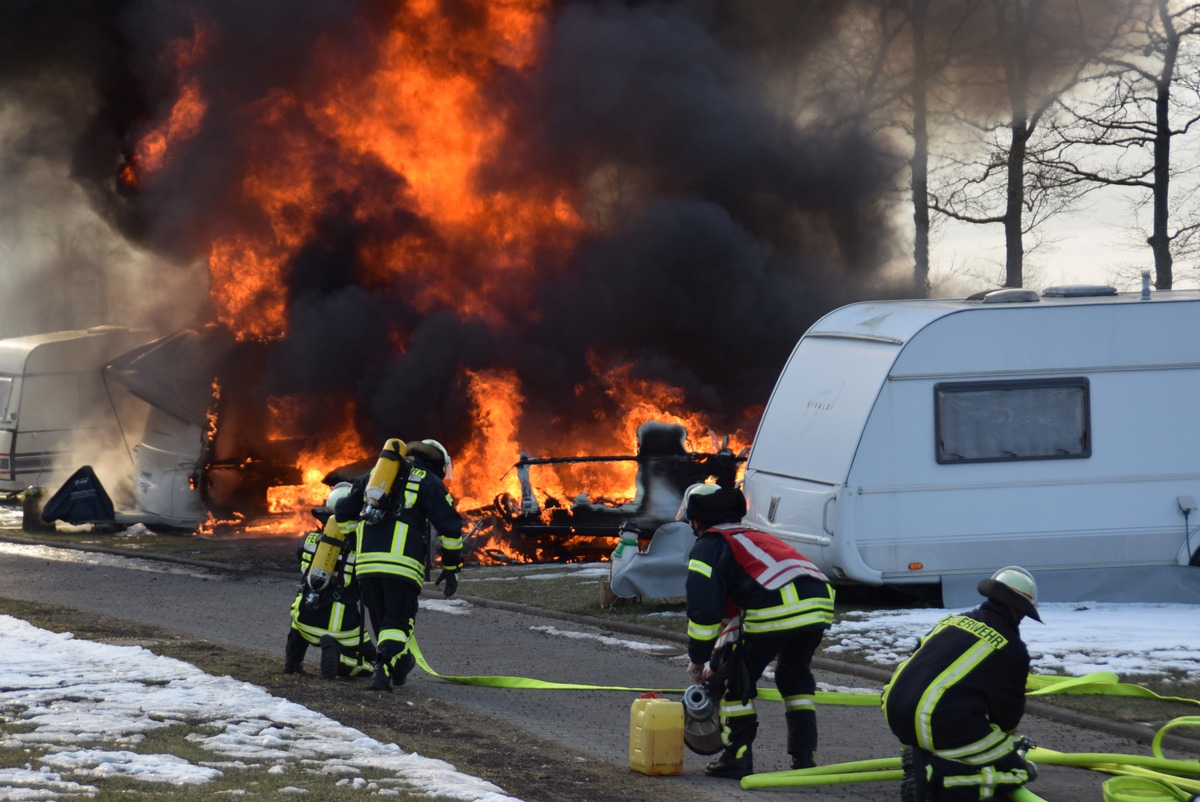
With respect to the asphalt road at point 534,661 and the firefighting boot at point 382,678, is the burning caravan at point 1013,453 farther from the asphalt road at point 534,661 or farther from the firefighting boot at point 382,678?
the firefighting boot at point 382,678

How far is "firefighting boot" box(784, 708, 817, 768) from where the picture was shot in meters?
7.08

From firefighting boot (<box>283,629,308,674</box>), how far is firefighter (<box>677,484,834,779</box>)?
11.6 ft

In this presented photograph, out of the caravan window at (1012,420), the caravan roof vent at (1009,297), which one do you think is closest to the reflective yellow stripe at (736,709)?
the caravan window at (1012,420)

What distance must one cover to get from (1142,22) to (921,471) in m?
13.5

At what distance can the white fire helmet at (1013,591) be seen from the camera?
240 inches

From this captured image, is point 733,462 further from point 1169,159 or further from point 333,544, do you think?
point 1169,159

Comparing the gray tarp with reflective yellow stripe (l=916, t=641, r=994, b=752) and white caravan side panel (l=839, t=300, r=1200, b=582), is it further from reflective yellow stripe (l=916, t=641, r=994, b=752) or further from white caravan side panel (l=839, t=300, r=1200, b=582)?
reflective yellow stripe (l=916, t=641, r=994, b=752)

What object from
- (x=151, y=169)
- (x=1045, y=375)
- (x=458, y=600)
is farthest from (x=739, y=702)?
(x=151, y=169)

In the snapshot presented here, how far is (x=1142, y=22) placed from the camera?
22734 mm

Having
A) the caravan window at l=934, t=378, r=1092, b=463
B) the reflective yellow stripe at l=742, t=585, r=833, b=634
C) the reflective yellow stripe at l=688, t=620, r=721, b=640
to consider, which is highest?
the caravan window at l=934, t=378, r=1092, b=463

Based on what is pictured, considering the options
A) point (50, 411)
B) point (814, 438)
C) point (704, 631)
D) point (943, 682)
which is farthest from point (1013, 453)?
point (50, 411)

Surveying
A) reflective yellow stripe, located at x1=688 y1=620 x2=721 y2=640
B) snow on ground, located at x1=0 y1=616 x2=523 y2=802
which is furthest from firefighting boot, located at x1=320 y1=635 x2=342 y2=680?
reflective yellow stripe, located at x1=688 y1=620 x2=721 y2=640

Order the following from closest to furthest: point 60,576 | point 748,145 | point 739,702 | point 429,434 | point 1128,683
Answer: point 739,702 < point 1128,683 < point 60,576 < point 429,434 < point 748,145

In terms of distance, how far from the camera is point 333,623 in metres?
9.61
